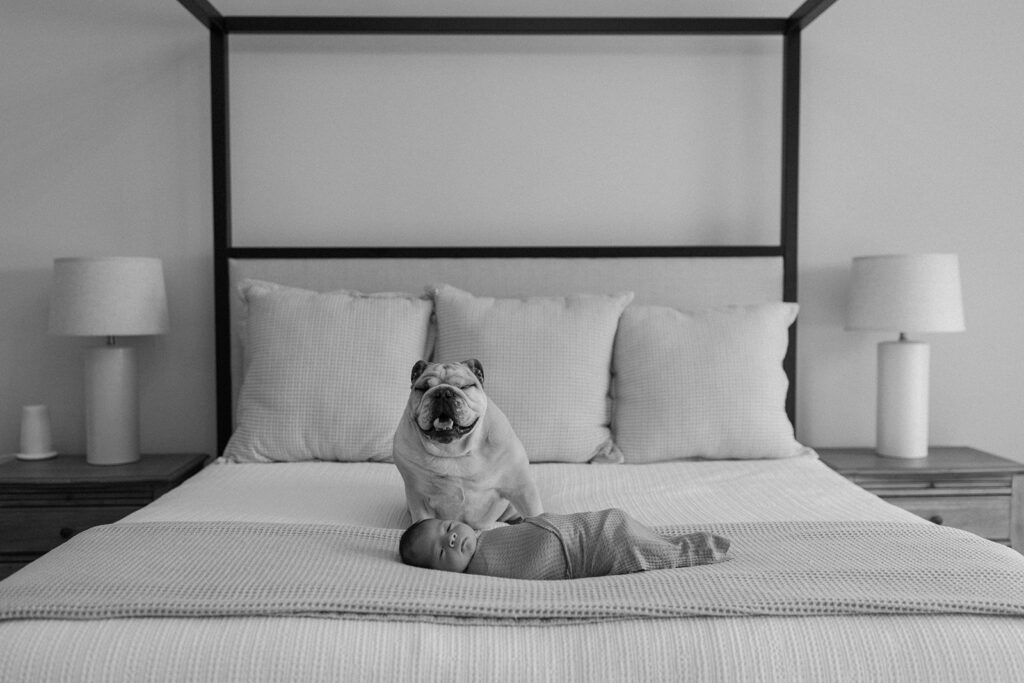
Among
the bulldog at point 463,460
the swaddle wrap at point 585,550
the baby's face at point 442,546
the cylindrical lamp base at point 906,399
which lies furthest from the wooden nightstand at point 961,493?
the baby's face at point 442,546

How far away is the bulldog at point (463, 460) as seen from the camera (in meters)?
1.74

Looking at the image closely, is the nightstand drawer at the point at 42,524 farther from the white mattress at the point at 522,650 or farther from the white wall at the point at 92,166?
the white mattress at the point at 522,650

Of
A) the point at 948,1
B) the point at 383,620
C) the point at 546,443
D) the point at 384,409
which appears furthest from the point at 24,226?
the point at 948,1

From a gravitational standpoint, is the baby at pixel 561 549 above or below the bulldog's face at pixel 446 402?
below

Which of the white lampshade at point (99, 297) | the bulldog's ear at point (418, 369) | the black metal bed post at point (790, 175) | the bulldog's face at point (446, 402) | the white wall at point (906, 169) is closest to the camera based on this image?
the bulldog's face at point (446, 402)

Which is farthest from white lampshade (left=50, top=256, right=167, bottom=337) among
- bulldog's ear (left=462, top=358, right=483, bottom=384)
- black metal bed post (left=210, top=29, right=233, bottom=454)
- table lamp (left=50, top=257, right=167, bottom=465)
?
bulldog's ear (left=462, top=358, right=483, bottom=384)

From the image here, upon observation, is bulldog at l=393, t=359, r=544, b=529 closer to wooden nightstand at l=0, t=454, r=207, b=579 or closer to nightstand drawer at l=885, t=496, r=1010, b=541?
wooden nightstand at l=0, t=454, r=207, b=579

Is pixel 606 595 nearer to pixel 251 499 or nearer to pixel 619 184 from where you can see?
pixel 251 499

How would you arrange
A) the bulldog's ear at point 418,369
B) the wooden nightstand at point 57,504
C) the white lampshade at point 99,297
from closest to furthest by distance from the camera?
the bulldog's ear at point 418,369
the wooden nightstand at point 57,504
the white lampshade at point 99,297

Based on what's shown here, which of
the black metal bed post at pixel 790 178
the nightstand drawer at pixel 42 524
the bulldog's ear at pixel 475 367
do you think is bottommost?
the nightstand drawer at pixel 42 524

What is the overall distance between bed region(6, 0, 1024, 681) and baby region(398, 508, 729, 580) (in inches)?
2.2

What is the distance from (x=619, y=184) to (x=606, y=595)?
1971mm

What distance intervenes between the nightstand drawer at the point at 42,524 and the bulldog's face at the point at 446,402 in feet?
4.30

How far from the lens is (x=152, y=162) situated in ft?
9.72
